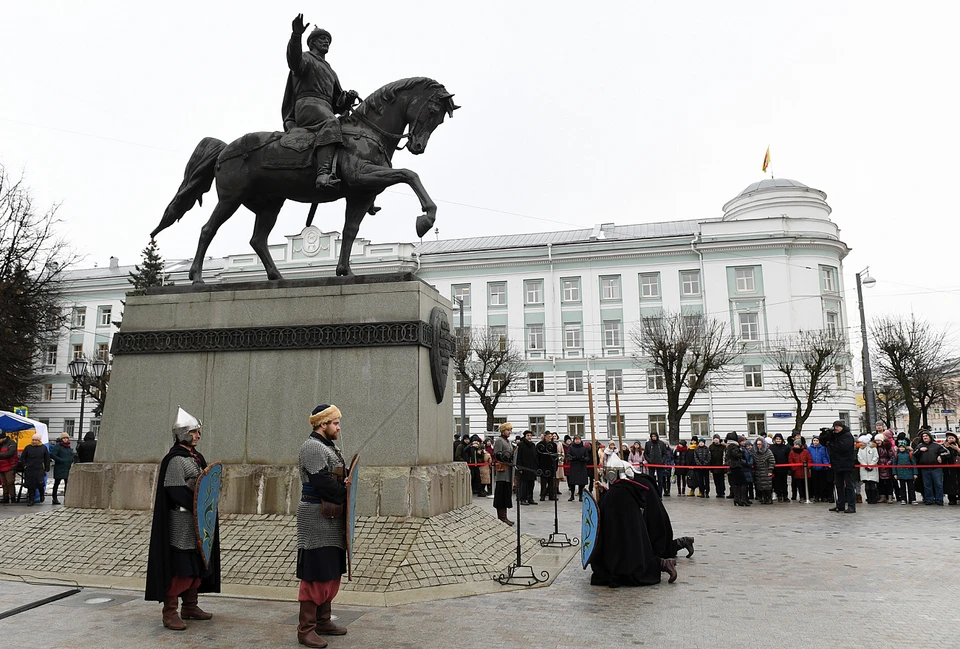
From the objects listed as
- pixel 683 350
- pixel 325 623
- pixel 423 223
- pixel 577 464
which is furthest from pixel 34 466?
pixel 683 350

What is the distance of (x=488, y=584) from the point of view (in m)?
7.05

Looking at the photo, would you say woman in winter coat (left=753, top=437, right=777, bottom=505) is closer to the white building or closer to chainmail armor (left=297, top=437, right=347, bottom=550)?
chainmail armor (left=297, top=437, right=347, bottom=550)

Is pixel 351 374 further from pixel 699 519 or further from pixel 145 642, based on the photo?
pixel 699 519

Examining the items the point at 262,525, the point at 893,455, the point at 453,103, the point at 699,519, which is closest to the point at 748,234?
the point at 893,455

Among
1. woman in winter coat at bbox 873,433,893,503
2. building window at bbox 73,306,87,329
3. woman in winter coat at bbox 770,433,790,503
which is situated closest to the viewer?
woman in winter coat at bbox 873,433,893,503

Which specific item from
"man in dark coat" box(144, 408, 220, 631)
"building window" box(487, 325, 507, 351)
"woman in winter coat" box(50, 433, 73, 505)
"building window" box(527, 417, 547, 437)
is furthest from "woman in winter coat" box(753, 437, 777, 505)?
"building window" box(527, 417, 547, 437)

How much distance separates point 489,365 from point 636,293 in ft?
40.5

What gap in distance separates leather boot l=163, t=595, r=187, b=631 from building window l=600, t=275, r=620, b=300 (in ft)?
149

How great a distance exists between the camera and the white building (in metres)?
45.2

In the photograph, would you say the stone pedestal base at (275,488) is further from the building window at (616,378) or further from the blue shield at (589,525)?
the building window at (616,378)

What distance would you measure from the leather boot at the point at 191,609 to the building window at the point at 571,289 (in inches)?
1778

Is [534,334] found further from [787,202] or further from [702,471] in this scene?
[702,471]

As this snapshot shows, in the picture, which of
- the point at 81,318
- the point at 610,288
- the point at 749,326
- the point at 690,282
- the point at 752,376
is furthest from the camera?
the point at 81,318

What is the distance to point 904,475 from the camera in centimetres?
1783
